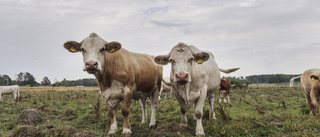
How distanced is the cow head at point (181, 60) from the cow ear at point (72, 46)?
2.01 metres

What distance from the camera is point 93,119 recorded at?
727cm

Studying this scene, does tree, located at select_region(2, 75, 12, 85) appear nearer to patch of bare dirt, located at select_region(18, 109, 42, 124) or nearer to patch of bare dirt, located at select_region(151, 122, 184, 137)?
patch of bare dirt, located at select_region(18, 109, 42, 124)

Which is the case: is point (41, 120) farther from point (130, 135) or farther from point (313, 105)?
point (313, 105)

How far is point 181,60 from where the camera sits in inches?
199

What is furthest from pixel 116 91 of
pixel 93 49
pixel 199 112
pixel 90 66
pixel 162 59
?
pixel 199 112

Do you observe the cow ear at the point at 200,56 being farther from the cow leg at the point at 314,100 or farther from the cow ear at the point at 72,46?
the cow leg at the point at 314,100

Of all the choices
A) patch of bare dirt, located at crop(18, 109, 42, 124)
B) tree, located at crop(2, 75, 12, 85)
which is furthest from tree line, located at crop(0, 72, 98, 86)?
patch of bare dirt, located at crop(18, 109, 42, 124)

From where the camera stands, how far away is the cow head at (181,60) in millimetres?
4707

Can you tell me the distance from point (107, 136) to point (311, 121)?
5.82 m

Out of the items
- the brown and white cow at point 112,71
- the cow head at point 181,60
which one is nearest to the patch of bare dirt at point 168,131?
the brown and white cow at point 112,71

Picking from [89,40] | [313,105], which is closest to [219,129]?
[89,40]

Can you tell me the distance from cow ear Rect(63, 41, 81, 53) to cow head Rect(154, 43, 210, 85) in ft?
6.58

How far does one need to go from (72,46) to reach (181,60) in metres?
2.75

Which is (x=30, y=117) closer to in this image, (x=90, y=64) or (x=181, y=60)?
(x=90, y=64)
